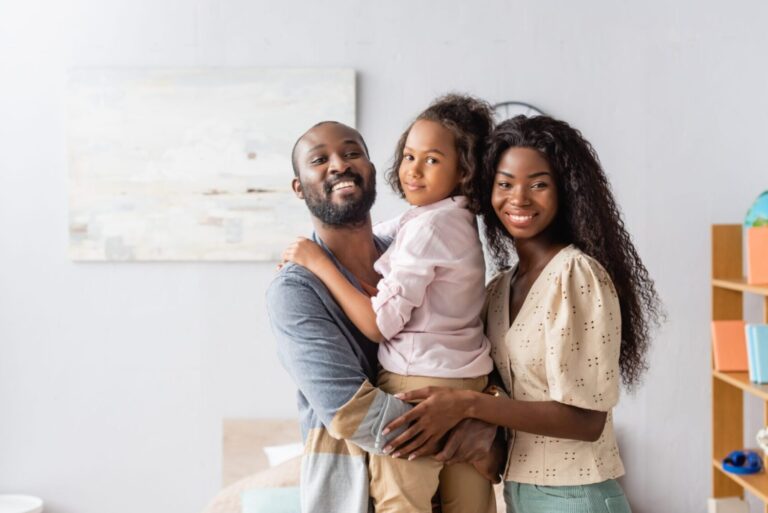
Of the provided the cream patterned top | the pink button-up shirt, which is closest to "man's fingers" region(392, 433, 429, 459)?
the pink button-up shirt

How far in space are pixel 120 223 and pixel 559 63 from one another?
5.97 feet

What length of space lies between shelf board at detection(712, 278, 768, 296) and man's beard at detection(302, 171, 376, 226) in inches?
70.4

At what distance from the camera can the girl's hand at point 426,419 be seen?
1609 millimetres

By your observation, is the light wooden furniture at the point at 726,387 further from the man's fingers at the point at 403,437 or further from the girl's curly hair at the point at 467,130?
the man's fingers at the point at 403,437

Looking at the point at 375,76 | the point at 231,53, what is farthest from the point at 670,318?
the point at 231,53

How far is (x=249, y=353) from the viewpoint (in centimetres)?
361

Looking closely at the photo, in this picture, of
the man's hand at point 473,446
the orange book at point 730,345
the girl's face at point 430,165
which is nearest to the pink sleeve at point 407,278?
the girl's face at point 430,165

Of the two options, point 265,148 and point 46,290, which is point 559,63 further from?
point 46,290

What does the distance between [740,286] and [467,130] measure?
71.7 inches

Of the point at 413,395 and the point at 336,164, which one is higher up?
the point at 336,164

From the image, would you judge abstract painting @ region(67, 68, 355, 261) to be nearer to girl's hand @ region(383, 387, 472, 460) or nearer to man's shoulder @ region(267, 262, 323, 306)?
man's shoulder @ region(267, 262, 323, 306)

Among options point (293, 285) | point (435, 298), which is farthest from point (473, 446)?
point (293, 285)

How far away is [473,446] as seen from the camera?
1.67m

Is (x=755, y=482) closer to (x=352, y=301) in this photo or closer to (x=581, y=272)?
(x=581, y=272)
